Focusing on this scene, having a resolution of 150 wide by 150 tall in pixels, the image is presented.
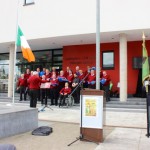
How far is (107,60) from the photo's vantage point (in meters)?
17.5

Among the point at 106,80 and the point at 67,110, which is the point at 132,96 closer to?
the point at 106,80

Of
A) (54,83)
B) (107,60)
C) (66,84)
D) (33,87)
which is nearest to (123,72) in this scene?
(66,84)

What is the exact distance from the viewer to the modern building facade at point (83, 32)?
14.3 metres

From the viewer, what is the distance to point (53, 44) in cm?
1850

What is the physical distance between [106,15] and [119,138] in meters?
8.61

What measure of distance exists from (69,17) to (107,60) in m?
3.69

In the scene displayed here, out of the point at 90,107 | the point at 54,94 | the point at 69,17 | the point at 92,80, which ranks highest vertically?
the point at 69,17

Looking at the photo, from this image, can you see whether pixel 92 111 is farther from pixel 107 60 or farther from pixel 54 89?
pixel 107 60

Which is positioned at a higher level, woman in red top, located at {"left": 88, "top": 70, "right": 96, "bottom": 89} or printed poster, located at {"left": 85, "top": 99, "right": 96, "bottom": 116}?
woman in red top, located at {"left": 88, "top": 70, "right": 96, "bottom": 89}

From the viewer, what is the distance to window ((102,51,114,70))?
17.4 metres

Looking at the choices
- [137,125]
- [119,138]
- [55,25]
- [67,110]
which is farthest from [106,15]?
[119,138]

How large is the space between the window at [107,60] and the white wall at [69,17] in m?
3.00

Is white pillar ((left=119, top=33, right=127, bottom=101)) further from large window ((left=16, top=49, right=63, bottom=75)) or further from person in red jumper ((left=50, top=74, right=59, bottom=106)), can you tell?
large window ((left=16, top=49, right=63, bottom=75))

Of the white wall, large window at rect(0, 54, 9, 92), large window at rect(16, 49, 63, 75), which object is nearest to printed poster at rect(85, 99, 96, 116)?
the white wall
